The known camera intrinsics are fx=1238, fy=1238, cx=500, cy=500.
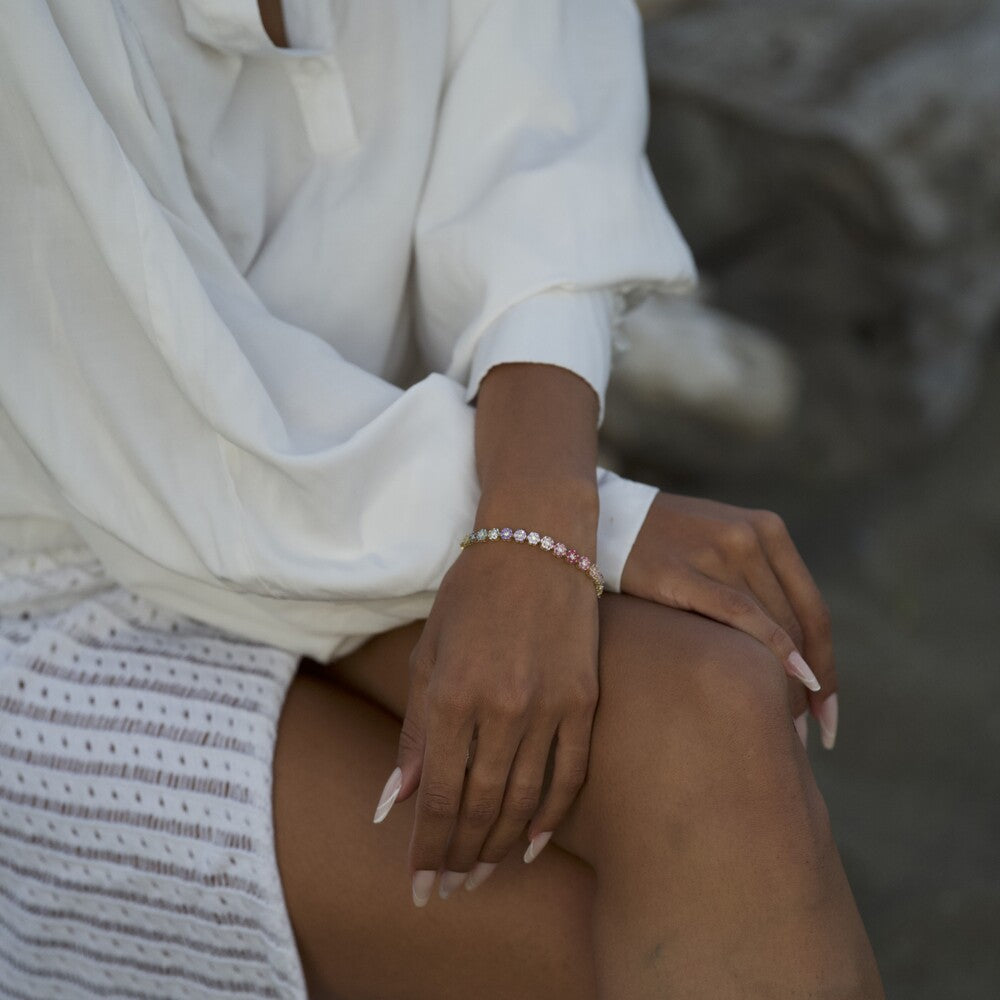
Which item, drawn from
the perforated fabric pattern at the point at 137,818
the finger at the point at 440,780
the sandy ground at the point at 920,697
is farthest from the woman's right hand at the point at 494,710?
the sandy ground at the point at 920,697

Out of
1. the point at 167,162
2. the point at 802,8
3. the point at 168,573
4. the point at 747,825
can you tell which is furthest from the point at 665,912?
the point at 802,8

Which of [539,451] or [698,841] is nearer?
[698,841]

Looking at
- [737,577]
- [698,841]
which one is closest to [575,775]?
[698,841]

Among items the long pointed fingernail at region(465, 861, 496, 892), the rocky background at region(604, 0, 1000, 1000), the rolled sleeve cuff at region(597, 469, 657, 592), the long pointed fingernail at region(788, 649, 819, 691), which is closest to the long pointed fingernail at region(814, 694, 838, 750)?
the long pointed fingernail at region(788, 649, 819, 691)

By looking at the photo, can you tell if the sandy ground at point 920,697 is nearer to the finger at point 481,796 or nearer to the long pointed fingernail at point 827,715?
the long pointed fingernail at point 827,715

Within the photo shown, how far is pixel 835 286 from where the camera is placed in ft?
9.66

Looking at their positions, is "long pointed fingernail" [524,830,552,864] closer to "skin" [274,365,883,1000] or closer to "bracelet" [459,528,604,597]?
"skin" [274,365,883,1000]

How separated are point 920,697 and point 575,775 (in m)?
1.45

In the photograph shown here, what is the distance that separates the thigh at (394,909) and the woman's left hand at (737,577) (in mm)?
223

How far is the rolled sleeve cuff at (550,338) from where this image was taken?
1025 millimetres

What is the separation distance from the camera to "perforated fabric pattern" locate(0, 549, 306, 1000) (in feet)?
3.05

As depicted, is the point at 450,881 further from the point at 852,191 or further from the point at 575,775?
the point at 852,191

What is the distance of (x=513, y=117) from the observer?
3.73ft

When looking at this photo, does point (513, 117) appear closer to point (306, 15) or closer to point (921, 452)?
point (306, 15)
